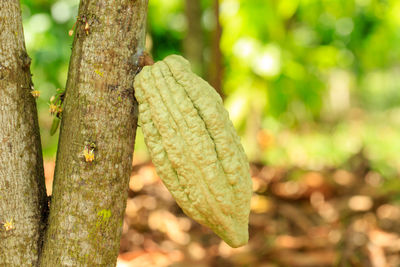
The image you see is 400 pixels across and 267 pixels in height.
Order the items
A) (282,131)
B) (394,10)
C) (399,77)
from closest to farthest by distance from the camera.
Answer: (394,10) < (282,131) < (399,77)

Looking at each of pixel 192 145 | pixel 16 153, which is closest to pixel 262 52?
pixel 192 145

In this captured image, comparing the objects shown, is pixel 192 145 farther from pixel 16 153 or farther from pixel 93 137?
pixel 16 153

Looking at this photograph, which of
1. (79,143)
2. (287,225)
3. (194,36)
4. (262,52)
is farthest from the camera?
(194,36)

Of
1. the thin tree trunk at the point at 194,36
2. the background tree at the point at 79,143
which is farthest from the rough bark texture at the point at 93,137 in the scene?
the thin tree trunk at the point at 194,36

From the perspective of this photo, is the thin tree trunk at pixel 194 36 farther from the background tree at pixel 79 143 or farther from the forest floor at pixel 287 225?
the background tree at pixel 79 143

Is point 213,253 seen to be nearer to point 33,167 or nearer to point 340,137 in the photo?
point 33,167

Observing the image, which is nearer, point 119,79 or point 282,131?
point 119,79

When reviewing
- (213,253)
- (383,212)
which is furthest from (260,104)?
(213,253)

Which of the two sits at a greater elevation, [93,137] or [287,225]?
[93,137]
